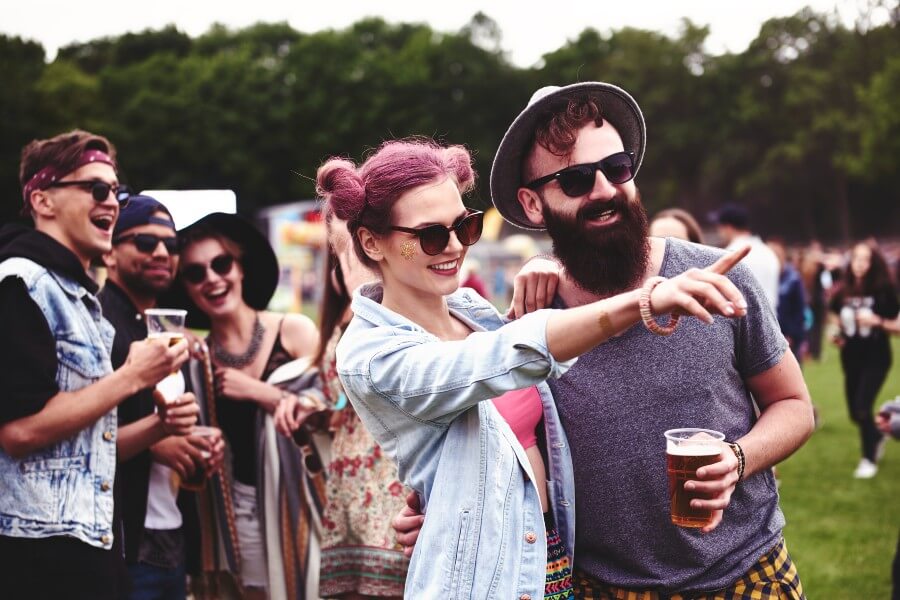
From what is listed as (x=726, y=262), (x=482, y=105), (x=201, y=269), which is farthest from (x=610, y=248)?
(x=482, y=105)

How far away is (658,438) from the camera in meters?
2.54

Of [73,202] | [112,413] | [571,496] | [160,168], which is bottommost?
[571,496]

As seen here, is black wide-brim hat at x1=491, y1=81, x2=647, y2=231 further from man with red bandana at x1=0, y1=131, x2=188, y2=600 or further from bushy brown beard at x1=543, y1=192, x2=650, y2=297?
man with red bandana at x1=0, y1=131, x2=188, y2=600

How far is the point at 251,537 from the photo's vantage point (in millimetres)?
4609

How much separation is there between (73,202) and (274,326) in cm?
154

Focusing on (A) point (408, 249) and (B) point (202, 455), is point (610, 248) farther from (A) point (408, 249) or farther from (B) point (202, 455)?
(B) point (202, 455)

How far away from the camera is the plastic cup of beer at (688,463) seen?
221cm

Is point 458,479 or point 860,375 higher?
point 458,479

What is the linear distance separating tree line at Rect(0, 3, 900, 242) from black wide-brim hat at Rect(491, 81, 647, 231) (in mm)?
39000

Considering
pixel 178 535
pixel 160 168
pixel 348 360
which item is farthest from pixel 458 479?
pixel 160 168

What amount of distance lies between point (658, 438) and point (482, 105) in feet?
185

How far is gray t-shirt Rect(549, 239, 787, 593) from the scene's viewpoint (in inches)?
98.9

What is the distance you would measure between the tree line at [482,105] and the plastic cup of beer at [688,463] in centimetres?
3978

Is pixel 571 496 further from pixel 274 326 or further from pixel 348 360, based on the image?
pixel 274 326
